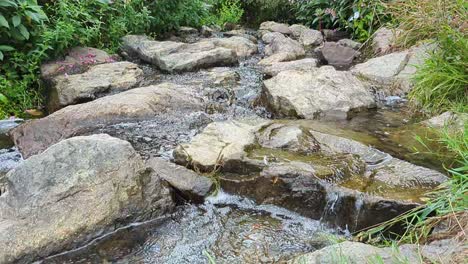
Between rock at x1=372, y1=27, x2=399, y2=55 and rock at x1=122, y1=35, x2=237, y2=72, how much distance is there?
2.00 metres

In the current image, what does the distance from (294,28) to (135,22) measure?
322 centimetres

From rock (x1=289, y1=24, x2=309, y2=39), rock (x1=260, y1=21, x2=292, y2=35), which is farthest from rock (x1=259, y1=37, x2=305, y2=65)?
rock (x1=260, y1=21, x2=292, y2=35)

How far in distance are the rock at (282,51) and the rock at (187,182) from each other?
11.3ft

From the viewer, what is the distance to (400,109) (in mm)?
4590

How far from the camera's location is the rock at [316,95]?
14.8 ft

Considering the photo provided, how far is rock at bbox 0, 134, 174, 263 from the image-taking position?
2713mm

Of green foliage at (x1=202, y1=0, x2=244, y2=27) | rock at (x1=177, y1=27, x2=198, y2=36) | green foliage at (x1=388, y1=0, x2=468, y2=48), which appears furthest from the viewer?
green foliage at (x1=202, y1=0, x2=244, y2=27)

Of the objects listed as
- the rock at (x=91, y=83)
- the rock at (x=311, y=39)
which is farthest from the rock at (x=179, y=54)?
the rock at (x=311, y=39)

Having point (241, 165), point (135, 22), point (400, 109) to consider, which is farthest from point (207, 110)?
point (135, 22)

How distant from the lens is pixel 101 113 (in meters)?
4.54

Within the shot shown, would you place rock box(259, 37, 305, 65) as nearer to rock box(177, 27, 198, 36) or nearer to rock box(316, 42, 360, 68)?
rock box(316, 42, 360, 68)

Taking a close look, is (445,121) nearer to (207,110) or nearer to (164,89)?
(207,110)

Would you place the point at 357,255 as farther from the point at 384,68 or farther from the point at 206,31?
the point at 206,31

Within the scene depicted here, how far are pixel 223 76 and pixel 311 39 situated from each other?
2.62m
